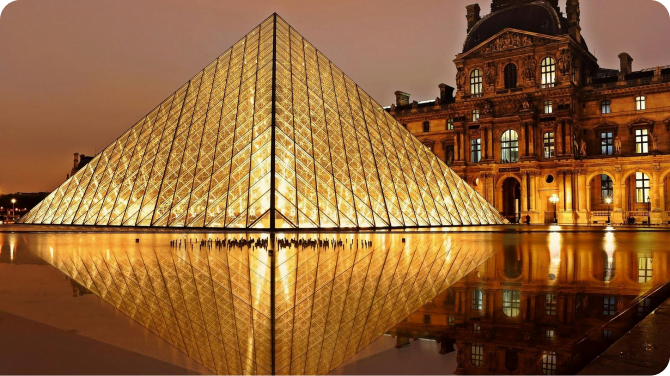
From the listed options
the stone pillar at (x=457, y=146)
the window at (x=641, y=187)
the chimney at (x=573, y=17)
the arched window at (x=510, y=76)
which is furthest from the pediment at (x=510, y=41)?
the window at (x=641, y=187)

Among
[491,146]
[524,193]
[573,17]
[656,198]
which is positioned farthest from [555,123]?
[573,17]

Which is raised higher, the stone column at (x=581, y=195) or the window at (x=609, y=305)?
the stone column at (x=581, y=195)

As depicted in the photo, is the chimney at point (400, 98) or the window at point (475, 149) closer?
the window at point (475, 149)

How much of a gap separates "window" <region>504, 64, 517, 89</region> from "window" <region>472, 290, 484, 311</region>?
44041 mm

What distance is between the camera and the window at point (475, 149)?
51.0 meters

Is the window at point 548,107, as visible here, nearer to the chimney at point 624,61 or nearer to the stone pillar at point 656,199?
the stone pillar at point 656,199

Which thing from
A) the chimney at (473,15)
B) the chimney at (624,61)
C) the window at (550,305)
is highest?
the chimney at (473,15)

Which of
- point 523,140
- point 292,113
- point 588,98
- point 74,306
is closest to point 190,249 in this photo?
point 74,306

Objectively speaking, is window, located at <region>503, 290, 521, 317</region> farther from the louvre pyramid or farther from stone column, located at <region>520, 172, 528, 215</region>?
stone column, located at <region>520, 172, 528, 215</region>

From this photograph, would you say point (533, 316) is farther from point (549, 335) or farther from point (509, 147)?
point (509, 147)

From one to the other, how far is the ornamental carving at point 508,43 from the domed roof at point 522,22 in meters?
0.91

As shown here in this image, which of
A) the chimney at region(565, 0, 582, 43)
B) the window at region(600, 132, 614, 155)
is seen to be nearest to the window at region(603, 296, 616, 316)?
the window at region(600, 132, 614, 155)

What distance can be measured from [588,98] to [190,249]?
134 feet

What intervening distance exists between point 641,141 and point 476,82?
13.4 metres
